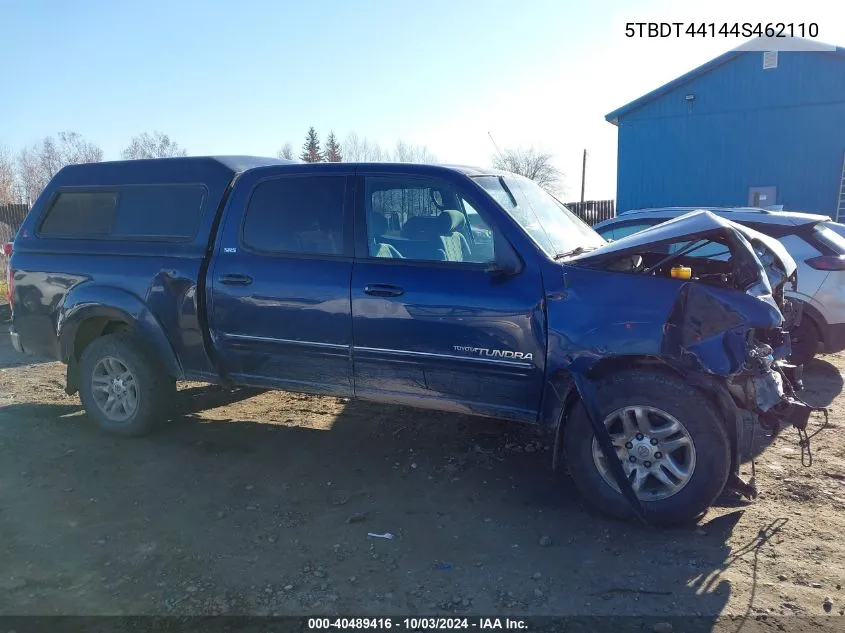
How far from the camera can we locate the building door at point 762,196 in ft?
58.1

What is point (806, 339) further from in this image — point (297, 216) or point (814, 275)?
point (297, 216)

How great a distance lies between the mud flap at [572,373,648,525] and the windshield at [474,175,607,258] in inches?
33.0

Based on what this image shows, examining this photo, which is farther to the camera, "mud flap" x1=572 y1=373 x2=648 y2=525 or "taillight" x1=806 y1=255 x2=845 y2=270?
→ "taillight" x1=806 y1=255 x2=845 y2=270

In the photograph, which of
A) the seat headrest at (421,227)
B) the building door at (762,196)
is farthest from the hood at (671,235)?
the building door at (762,196)

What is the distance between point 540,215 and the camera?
14.1 ft

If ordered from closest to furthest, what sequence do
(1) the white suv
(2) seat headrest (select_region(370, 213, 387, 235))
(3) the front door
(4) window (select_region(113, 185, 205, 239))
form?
1. (3) the front door
2. (2) seat headrest (select_region(370, 213, 387, 235))
3. (4) window (select_region(113, 185, 205, 239))
4. (1) the white suv

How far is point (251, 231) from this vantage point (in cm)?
450

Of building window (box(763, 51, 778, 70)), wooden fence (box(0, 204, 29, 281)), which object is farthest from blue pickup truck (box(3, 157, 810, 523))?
building window (box(763, 51, 778, 70))

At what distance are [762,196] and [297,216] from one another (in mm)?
17318

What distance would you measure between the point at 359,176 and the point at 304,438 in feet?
6.97

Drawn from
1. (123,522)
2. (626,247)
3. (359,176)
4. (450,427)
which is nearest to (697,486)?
(626,247)

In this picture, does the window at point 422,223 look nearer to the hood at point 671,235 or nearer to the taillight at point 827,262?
the hood at point 671,235

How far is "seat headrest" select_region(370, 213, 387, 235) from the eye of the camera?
13.7 feet

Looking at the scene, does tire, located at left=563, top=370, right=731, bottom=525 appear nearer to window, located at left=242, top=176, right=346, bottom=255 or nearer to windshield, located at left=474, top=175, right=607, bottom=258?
windshield, located at left=474, top=175, right=607, bottom=258
